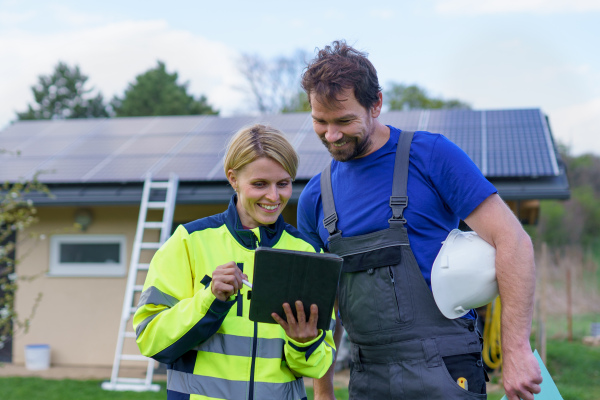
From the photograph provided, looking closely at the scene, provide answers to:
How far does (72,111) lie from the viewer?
33.8 meters

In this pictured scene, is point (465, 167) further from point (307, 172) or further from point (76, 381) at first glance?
point (76, 381)

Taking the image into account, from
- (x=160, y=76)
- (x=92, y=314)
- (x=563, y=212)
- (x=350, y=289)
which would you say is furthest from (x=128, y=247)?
(x=160, y=76)

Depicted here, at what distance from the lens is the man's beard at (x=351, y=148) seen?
2.62 m

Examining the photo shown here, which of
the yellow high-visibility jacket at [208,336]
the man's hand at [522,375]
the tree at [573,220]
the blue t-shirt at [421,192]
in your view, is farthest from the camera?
the tree at [573,220]

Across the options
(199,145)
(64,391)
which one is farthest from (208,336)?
(199,145)

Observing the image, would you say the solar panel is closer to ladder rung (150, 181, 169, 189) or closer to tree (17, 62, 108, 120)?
ladder rung (150, 181, 169, 189)

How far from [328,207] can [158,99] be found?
30.5 metres

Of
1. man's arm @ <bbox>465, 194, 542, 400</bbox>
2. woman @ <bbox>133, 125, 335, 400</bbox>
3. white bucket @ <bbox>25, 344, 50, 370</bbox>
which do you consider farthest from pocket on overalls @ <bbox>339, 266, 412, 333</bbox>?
white bucket @ <bbox>25, 344, 50, 370</bbox>

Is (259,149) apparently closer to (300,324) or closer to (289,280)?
(289,280)

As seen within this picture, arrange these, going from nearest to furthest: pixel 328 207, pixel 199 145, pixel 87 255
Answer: pixel 328 207 < pixel 199 145 < pixel 87 255

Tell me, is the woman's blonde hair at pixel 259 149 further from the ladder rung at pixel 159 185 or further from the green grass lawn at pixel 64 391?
the ladder rung at pixel 159 185

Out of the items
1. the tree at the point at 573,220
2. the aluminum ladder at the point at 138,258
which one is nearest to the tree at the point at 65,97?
the tree at the point at 573,220

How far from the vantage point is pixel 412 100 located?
3025cm

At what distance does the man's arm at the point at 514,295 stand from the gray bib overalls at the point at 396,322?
0.59 ft
